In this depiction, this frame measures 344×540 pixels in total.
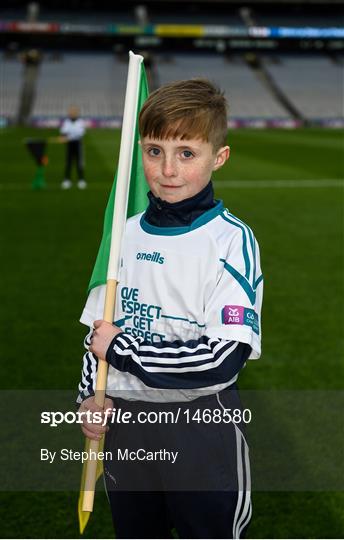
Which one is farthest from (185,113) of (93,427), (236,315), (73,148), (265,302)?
(73,148)

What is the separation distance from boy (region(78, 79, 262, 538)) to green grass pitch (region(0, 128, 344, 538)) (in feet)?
3.92

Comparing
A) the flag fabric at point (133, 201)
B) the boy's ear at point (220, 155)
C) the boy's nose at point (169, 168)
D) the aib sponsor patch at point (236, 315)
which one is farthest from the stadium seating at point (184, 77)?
the aib sponsor patch at point (236, 315)

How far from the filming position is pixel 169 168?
1.59 m

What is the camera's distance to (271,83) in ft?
153

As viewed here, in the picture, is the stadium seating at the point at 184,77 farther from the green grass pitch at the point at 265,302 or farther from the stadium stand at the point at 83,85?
the green grass pitch at the point at 265,302

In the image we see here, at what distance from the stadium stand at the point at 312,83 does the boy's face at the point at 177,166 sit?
1664 inches

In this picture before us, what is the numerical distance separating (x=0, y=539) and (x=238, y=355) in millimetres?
1612

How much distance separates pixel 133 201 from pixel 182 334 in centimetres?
44

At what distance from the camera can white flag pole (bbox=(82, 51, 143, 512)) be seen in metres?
1.56

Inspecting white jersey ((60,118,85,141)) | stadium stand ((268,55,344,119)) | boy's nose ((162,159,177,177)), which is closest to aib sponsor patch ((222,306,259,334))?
boy's nose ((162,159,177,177))

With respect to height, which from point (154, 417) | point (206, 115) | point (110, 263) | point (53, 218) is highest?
point (206, 115)

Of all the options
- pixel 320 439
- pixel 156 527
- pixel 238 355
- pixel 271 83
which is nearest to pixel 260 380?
pixel 320 439

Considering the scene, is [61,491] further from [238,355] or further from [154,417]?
[238,355]

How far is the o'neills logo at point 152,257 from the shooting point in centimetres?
167
